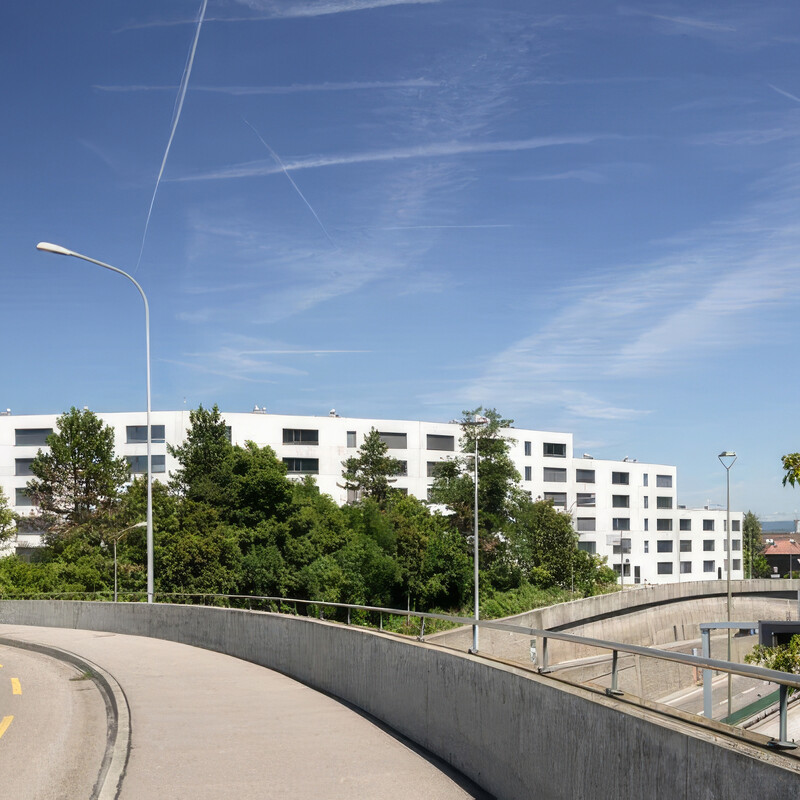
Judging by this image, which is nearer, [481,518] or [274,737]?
[274,737]

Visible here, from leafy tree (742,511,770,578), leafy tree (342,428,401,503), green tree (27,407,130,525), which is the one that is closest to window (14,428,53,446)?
green tree (27,407,130,525)

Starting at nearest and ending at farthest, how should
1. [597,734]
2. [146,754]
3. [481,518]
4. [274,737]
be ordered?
[597,734] → [146,754] → [274,737] → [481,518]

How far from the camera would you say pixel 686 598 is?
3059 inches

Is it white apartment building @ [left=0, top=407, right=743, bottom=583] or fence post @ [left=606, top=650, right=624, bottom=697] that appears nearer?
fence post @ [left=606, top=650, right=624, bottom=697]

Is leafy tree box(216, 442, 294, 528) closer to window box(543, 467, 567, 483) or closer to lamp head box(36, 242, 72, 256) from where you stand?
lamp head box(36, 242, 72, 256)

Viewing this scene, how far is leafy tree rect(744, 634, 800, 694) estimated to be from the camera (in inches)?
648

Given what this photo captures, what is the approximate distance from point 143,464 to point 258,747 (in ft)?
235

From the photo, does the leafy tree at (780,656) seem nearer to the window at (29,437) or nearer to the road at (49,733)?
the road at (49,733)

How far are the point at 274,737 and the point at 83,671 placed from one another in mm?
8364

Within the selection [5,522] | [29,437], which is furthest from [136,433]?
[5,522]

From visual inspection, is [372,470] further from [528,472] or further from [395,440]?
[528,472]

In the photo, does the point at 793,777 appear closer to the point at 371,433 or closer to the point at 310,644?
the point at 310,644

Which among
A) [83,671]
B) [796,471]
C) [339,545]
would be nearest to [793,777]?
[796,471]

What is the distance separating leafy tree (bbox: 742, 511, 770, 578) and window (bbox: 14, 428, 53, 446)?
8305 cm
